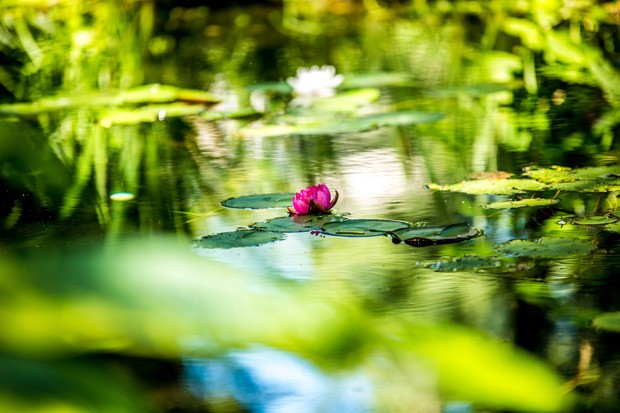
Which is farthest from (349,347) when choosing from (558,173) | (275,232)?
(558,173)

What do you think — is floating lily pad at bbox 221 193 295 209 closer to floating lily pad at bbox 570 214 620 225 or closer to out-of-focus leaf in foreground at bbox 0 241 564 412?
floating lily pad at bbox 570 214 620 225

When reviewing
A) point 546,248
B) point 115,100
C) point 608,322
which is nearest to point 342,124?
point 115,100

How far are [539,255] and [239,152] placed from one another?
1.26 meters

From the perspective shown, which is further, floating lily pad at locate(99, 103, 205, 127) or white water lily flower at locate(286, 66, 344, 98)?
white water lily flower at locate(286, 66, 344, 98)

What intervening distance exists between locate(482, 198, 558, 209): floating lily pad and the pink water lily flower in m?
0.32

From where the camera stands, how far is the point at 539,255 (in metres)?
1.57

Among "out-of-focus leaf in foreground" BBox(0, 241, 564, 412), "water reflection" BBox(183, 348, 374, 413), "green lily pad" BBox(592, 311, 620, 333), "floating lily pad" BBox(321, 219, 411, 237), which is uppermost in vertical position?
"floating lily pad" BBox(321, 219, 411, 237)

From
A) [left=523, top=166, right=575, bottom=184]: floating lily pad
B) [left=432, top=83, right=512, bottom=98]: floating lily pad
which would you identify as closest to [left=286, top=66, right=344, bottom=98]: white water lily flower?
[left=432, top=83, right=512, bottom=98]: floating lily pad

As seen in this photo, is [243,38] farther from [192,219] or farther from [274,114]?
[192,219]

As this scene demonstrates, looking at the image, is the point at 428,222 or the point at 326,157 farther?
the point at 326,157

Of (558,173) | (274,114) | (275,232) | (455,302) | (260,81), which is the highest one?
(260,81)

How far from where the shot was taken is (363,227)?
1802 mm

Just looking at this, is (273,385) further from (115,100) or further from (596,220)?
(115,100)

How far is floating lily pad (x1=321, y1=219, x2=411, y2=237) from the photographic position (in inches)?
70.1
